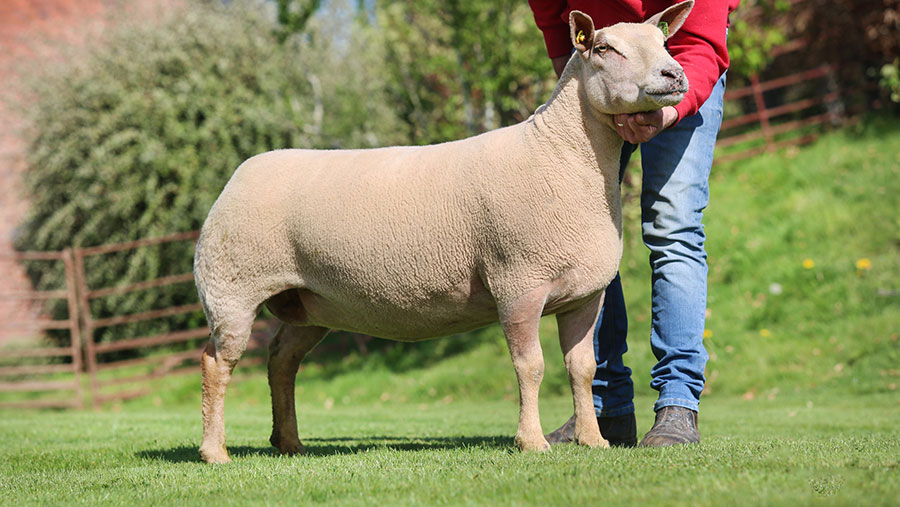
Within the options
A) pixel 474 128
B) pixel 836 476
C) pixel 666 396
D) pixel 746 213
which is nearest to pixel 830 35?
pixel 746 213

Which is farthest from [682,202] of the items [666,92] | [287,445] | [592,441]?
[287,445]

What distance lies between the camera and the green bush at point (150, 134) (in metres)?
13.3

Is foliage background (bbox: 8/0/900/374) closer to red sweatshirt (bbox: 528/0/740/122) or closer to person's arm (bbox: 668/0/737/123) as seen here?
red sweatshirt (bbox: 528/0/740/122)

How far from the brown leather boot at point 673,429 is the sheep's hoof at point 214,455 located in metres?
1.77

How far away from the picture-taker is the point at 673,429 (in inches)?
138

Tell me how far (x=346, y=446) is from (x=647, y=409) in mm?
3411

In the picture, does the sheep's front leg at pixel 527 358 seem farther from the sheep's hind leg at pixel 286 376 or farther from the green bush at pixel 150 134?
the green bush at pixel 150 134

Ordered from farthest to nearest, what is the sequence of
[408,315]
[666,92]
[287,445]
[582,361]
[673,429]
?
[287,445] → [408,315] → [582,361] → [673,429] → [666,92]

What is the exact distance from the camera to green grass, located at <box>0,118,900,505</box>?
264 cm

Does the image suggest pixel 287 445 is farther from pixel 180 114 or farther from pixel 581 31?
pixel 180 114

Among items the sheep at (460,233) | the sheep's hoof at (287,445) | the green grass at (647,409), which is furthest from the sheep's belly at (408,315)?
the sheep's hoof at (287,445)

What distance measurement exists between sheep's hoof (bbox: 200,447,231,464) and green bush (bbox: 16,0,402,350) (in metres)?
9.44

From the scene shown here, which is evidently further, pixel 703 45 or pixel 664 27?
pixel 703 45

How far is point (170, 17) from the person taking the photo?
14.4 m
